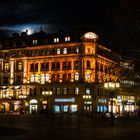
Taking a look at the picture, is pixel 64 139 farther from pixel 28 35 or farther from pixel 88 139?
pixel 28 35

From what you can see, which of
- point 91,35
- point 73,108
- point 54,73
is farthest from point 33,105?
point 91,35

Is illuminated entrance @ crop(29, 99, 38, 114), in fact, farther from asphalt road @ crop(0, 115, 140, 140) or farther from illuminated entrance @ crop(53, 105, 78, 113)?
asphalt road @ crop(0, 115, 140, 140)

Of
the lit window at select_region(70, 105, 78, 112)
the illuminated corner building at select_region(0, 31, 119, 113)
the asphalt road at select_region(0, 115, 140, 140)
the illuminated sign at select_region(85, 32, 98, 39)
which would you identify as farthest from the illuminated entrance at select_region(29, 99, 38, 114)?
the asphalt road at select_region(0, 115, 140, 140)

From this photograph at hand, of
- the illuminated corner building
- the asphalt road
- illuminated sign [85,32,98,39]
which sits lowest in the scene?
the asphalt road

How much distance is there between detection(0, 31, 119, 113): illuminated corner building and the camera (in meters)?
88.9

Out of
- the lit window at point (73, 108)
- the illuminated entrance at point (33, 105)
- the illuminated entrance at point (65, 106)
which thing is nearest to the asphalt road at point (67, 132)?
the lit window at point (73, 108)

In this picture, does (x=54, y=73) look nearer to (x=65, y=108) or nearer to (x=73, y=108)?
(x=65, y=108)

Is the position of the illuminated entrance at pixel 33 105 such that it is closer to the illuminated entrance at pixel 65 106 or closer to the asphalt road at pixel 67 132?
the illuminated entrance at pixel 65 106

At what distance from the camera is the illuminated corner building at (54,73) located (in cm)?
8894

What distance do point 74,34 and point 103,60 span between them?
10.1 m

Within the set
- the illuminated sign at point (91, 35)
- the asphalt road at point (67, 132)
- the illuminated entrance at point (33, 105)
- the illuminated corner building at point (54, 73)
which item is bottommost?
the asphalt road at point (67, 132)

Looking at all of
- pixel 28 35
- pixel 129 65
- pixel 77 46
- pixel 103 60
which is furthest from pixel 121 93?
pixel 129 65

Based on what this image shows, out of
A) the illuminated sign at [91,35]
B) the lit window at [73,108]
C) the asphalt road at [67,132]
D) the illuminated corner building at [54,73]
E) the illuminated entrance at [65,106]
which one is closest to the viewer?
the asphalt road at [67,132]

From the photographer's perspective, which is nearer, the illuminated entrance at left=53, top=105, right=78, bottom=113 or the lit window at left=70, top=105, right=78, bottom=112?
the lit window at left=70, top=105, right=78, bottom=112
